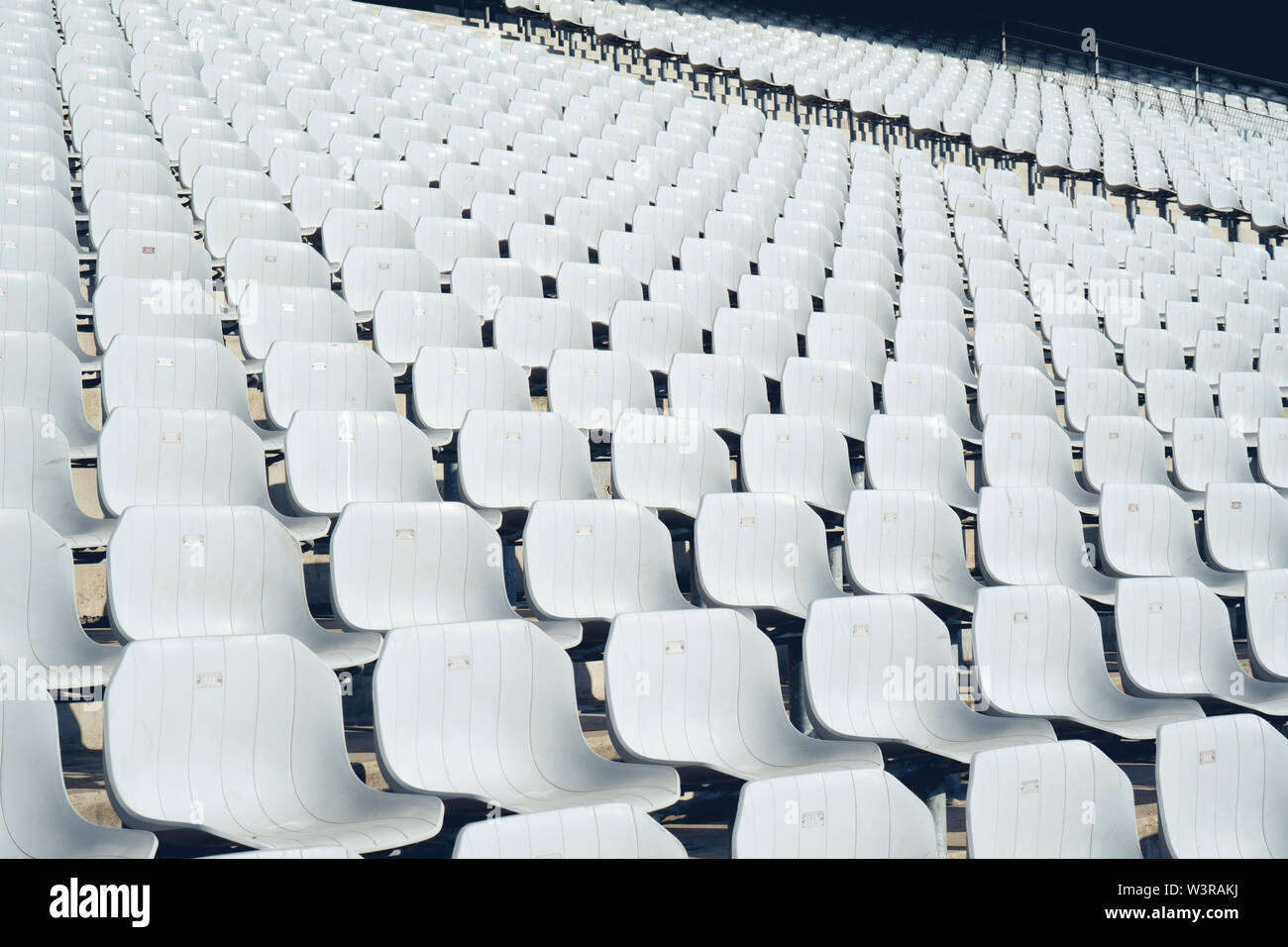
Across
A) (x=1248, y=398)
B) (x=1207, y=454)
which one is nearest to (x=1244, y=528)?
(x=1207, y=454)

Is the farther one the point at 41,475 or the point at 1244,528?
the point at 1244,528

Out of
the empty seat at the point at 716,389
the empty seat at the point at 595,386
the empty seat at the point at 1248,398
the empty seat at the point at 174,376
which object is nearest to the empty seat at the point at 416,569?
the empty seat at the point at 174,376

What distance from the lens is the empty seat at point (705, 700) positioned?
205 cm

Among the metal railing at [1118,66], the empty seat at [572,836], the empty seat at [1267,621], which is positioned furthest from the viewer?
the metal railing at [1118,66]

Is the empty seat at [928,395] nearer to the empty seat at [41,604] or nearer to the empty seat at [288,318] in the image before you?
the empty seat at [288,318]

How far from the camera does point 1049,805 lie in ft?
5.89

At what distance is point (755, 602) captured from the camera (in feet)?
8.63

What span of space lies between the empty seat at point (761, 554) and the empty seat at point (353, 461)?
0.71m

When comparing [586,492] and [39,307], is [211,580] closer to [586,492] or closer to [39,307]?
[586,492]

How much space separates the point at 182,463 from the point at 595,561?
98 cm
